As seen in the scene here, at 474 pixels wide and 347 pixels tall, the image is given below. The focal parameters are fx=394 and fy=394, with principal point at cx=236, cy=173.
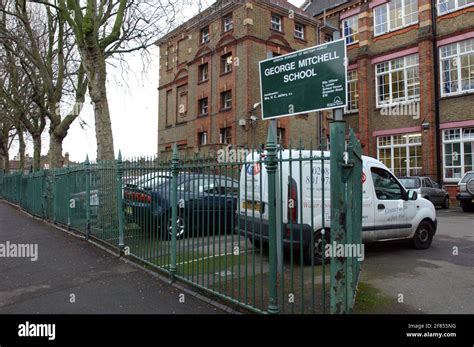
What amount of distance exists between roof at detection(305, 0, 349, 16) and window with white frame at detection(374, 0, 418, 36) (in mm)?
3429

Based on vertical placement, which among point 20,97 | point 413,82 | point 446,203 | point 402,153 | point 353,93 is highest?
point 353,93

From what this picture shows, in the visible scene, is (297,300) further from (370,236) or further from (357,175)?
(370,236)

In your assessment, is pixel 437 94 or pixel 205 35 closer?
pixel 437 94

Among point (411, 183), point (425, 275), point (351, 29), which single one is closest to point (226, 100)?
point (351, 29)

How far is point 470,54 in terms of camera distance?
2131cm

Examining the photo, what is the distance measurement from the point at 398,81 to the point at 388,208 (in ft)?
64.6

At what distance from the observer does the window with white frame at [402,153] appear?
2345 centimetres

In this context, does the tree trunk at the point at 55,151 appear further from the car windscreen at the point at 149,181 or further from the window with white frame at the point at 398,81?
the window with white frame at the point at 398,81

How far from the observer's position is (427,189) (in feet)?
60.3

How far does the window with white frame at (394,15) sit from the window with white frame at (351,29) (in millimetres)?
1478

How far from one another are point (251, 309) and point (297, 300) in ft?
2.68

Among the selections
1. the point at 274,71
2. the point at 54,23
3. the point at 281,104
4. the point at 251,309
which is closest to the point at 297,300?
the point at 251,309

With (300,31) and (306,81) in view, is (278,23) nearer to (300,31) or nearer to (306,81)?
(300,31)

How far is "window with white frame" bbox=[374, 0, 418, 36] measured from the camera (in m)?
24.2
